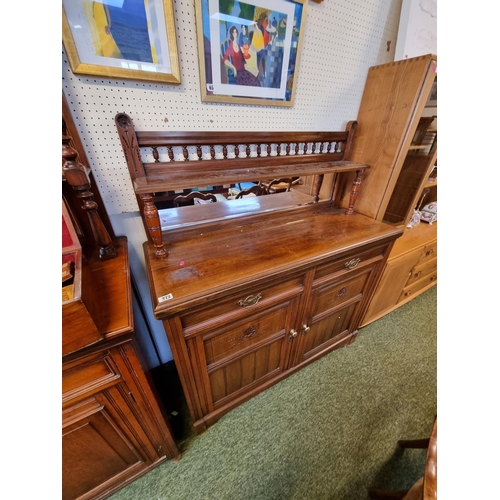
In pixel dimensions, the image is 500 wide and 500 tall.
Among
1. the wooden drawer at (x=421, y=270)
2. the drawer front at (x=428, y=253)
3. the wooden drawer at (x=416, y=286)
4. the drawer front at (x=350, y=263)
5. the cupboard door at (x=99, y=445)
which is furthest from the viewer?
the wooden drawer at (x=416, y=286)

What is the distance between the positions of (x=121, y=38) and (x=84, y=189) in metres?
0.51

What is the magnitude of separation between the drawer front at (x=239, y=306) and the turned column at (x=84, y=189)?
43 centimetres

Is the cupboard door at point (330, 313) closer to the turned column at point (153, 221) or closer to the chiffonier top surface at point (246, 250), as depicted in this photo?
the chiffonier top surface at point (246, 250)

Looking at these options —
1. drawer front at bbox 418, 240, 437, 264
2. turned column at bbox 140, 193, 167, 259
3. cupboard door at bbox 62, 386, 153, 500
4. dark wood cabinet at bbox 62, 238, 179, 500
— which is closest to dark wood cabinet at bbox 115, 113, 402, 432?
turned column at bbox 140, 193, 167, 259

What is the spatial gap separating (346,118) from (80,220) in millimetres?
1468

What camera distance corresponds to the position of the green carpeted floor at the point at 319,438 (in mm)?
968

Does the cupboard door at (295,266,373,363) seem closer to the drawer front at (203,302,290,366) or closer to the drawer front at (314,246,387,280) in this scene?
the drawer front at (314,246,387,280)

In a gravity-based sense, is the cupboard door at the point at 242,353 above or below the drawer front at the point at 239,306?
below

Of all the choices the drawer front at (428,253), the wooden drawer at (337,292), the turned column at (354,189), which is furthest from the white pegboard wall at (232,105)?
the drawer front at (428,253)

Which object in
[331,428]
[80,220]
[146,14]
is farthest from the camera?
[331,428]

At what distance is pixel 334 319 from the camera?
1.33m

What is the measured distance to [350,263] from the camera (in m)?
1.08
